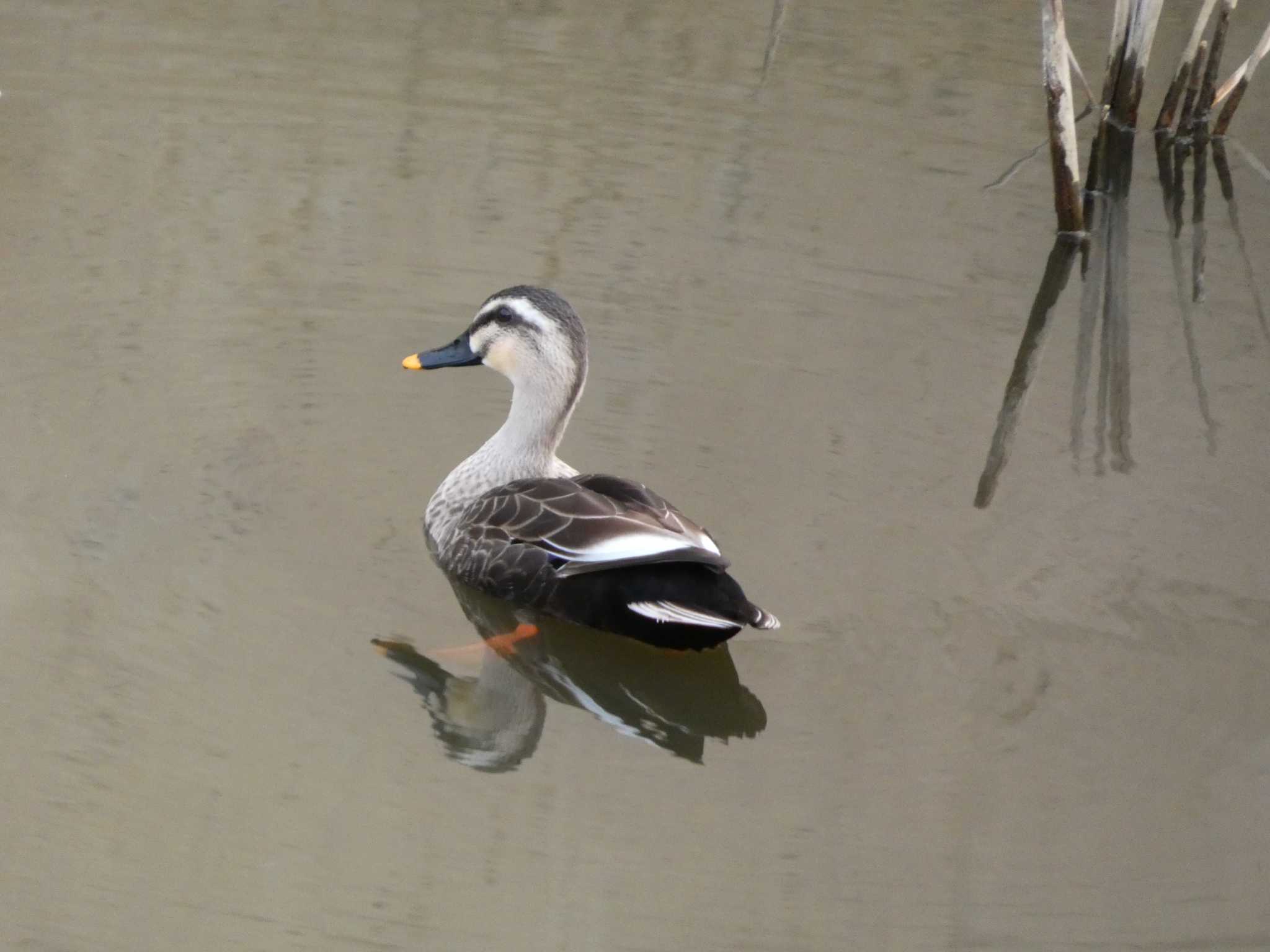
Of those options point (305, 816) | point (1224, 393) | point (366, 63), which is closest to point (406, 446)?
point (305, 816)

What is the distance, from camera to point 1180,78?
9.53 meters

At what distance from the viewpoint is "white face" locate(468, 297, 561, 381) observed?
570cm

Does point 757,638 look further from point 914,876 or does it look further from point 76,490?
point 76,490

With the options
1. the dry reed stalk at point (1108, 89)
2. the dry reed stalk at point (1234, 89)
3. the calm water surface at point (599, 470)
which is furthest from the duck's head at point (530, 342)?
the dry reed stalk at point (1234, 89)

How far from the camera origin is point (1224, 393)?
6.98 metres

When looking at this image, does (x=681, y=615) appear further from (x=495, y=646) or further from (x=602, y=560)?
(x=495, y=646)

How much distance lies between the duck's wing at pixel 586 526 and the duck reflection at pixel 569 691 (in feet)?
0.82

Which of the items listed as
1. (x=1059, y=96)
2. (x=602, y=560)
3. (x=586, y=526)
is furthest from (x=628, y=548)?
(x=1059, y=96)

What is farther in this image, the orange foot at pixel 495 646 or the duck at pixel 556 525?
the orange foot at pixel 495 646

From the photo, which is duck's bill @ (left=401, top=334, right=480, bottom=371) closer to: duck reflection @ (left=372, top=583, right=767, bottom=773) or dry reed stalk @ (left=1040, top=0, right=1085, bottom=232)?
duck reflection @ (left=372, top=583, right=767, bottom=773)

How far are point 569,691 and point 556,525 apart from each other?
0.55 m

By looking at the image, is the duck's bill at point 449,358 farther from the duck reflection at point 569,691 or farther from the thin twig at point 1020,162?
the thin twig at point 1020,162

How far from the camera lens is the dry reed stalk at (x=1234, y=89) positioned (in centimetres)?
886

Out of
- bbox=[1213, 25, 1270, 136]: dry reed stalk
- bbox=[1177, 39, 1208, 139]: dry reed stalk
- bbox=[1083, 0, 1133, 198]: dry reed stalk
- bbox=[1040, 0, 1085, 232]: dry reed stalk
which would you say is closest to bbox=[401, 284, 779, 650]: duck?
bbox=[1040, 0, 1085, 232]: dry reed stalk
